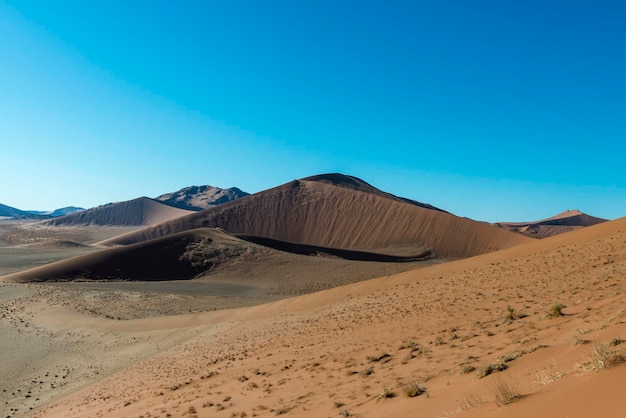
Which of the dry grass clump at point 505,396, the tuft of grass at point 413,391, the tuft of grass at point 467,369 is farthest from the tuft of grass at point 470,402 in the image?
the tuft of grass at point 467,369

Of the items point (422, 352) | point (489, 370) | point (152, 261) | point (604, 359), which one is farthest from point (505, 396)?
point (152, 261)

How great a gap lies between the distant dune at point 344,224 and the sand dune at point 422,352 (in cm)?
5174

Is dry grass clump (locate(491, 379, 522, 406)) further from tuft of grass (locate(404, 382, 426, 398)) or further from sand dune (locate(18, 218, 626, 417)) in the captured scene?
tuft of grass (locate(404, 382, 426, 398))

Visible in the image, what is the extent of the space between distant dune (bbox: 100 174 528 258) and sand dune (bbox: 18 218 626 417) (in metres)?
51.7

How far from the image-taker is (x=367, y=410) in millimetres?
6977

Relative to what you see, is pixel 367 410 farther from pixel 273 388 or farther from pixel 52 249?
pixel 52 249

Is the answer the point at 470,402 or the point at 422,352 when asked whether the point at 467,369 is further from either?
the point at 422,352

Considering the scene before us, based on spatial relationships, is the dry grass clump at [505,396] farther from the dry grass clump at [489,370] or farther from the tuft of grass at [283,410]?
the tuft of grass at [283,410]

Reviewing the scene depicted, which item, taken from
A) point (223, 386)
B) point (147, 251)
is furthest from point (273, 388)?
point (147, 251)

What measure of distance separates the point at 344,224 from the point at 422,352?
8147 cm

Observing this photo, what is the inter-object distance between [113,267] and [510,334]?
48657 millimetres

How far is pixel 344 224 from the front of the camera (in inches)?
3627

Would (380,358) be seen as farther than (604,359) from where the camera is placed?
Yes

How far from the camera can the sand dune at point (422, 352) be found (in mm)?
5262
